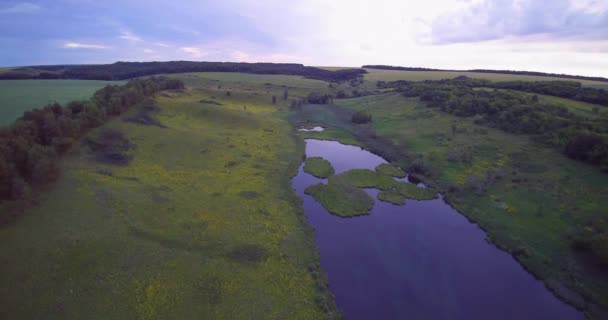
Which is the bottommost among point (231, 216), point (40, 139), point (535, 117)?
point (231, 216)

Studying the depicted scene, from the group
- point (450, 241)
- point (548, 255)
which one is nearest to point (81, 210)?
point (450, 241)

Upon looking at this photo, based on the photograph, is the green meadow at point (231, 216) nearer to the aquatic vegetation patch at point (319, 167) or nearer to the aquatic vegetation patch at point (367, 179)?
the aquatic vegetation patch at point (367, 179)

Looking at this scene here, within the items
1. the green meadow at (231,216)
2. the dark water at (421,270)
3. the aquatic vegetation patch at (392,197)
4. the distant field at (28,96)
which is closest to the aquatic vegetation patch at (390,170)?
the green meadow at (231,216)

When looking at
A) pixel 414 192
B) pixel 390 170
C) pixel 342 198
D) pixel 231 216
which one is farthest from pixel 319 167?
pixel 231 216

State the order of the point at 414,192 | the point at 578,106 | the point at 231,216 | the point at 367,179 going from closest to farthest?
1. the point at 231,216
2. the point at 414,192
3. the point at 367,179
4. the point at 578,106

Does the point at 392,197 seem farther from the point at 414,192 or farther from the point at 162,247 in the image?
the point at 162,247

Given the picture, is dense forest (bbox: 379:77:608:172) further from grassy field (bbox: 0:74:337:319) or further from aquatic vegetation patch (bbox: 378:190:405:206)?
grassy field (bbox: 0:74:337:319)
